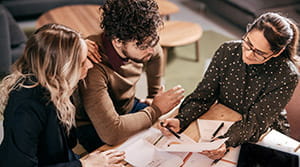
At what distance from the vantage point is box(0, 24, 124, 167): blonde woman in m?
1.09

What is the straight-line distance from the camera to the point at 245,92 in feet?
5.06

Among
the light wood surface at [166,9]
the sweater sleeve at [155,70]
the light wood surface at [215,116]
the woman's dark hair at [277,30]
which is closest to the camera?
the woman's dark hair at [277,30]

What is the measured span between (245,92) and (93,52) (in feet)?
2.41

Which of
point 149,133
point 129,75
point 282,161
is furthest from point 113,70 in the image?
point 282,161

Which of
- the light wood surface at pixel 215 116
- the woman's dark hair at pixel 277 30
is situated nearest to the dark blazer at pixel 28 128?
the light wood surface at pixel 215 116

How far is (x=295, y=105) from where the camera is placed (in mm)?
1608

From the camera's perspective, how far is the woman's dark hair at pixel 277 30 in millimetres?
1329

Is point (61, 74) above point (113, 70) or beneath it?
above

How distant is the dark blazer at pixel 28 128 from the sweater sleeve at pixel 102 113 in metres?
0.17

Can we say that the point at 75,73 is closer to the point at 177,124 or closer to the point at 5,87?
the point at 5,87

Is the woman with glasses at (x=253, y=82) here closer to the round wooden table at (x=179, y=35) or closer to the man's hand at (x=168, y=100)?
the man's hand at (x=168, y=100)

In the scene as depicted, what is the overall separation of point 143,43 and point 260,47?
49 cm

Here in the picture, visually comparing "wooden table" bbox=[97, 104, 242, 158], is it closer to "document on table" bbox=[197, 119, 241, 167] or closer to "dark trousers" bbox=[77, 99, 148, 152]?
"document on table" bbox=[197, 119, 241, 167]

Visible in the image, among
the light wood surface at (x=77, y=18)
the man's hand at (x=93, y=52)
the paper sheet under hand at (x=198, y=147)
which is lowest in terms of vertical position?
the light wood surface at (x=77, y=18)
